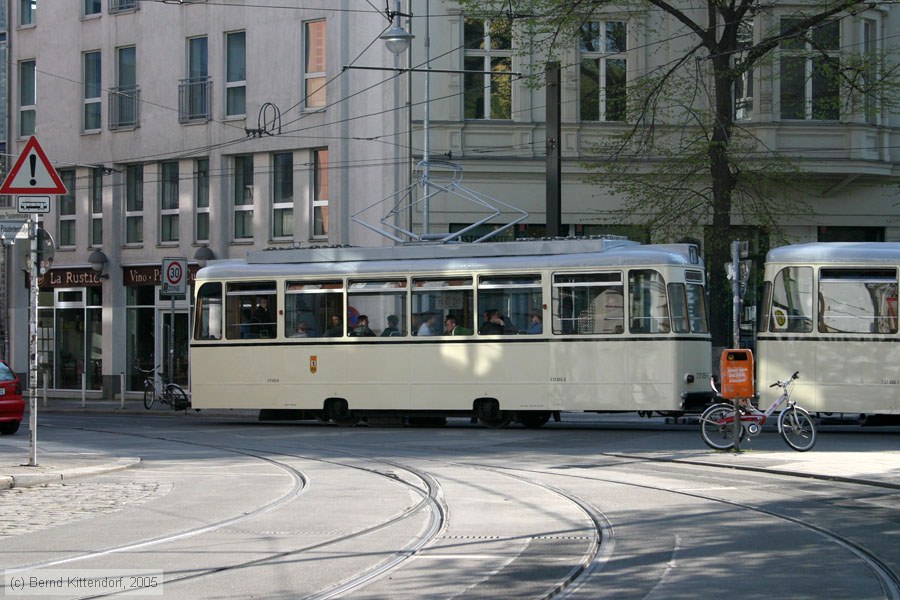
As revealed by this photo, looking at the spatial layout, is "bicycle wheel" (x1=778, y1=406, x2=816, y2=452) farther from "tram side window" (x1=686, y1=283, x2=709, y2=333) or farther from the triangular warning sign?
the triangular warning sign

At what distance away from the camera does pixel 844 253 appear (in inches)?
857

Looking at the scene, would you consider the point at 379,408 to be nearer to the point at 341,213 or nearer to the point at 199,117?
the point at 341,213

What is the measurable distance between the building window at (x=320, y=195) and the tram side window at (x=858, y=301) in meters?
16.4

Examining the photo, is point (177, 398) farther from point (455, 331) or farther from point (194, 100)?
point (194, 100)

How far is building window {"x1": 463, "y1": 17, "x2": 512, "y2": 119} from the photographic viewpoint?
32844mm

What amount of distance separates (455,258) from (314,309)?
296 cm

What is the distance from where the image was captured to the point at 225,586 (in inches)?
330

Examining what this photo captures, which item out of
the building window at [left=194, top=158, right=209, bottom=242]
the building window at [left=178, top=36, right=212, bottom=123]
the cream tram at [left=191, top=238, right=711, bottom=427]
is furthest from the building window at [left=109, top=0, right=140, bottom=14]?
the cream tram at [left=191, top=238, right=711, bottom=427]

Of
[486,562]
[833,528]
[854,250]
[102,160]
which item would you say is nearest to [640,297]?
[854,250]

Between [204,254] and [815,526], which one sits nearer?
[815,526]

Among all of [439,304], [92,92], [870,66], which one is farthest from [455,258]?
[92,92]

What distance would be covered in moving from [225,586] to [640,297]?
14966 mm

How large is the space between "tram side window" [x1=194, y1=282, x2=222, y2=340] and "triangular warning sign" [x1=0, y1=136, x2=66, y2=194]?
10210 millimetres

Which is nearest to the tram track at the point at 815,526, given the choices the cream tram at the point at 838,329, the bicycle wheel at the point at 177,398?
the cream tram at the point at 838,329
